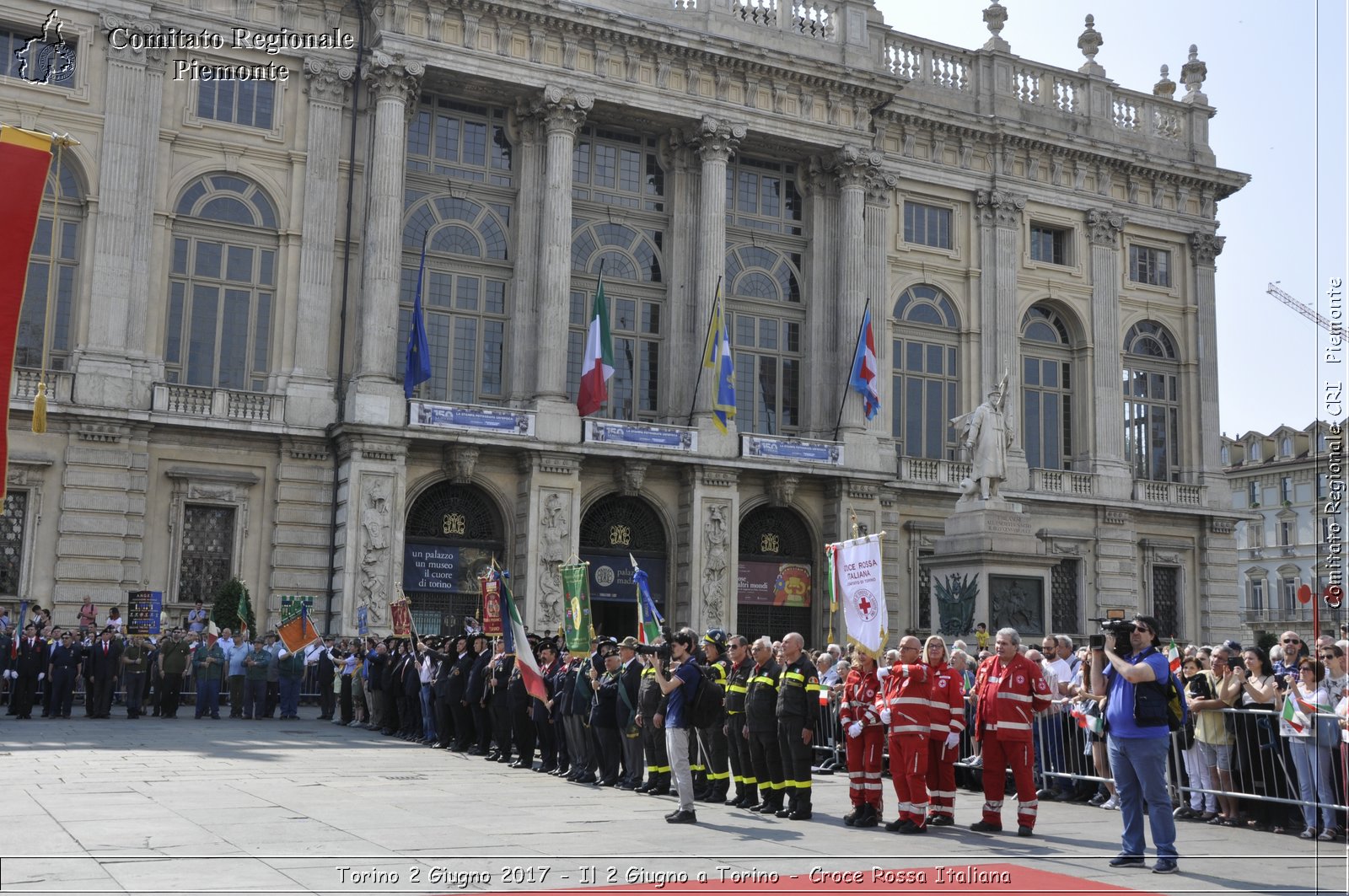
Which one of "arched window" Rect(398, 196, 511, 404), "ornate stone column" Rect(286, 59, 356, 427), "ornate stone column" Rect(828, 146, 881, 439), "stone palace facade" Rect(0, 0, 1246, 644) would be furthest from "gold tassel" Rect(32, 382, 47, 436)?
"ornate stone column" Rect(828, 146, 881, 439)

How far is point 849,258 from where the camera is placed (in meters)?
37.3

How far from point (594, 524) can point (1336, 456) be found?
24732mm

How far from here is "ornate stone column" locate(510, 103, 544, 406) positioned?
112 feet

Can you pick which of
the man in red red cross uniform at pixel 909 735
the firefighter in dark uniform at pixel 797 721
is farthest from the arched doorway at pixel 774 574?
the man in red red cross uniform at pixel 909 735

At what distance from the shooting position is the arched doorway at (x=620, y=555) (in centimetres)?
3459

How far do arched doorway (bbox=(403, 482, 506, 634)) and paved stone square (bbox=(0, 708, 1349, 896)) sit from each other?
13.9 meters

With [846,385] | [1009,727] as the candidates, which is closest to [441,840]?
[1009,727]

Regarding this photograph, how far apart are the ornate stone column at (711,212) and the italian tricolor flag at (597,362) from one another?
342cm

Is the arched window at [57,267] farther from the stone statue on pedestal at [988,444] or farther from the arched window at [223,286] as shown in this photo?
the stone statue on pedestal at [988,444]

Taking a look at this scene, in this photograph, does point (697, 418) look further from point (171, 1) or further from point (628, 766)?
point (628, 766)

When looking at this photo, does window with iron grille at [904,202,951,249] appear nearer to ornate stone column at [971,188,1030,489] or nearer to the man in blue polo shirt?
ornate stone column at [971,188,1030,489]

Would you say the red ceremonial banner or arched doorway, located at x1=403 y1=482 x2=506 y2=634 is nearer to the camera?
the red ceremonial banner

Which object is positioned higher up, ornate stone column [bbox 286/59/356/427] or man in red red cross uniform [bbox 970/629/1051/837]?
ornate stone column [bbox 286/59/356/427]

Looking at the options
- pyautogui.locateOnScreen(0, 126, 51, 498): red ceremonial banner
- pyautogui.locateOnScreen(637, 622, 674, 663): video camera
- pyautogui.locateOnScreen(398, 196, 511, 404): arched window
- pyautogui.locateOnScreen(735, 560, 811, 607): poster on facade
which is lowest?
pyautogui.locateOnScreen(637, 622, 674, 663): video camera
